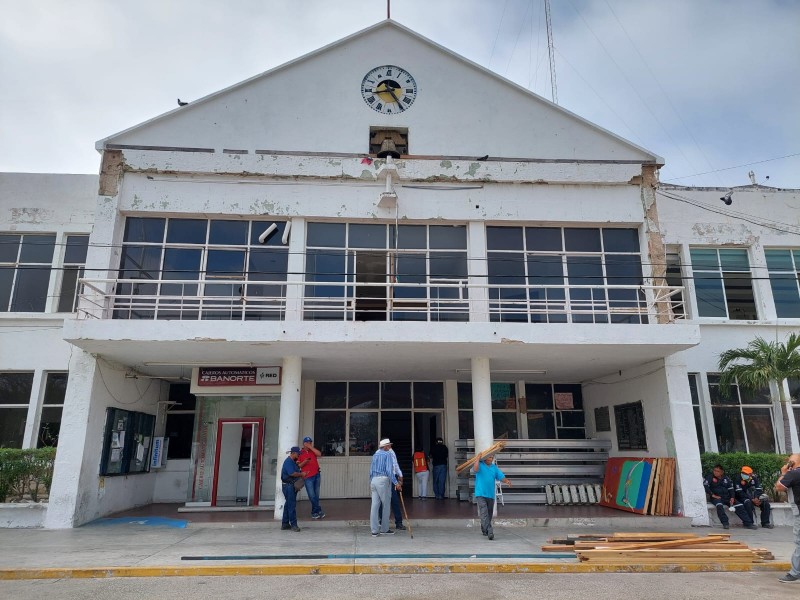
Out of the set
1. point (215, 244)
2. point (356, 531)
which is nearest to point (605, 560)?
point (356, 531)

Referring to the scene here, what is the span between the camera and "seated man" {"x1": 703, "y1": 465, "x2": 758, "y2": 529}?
12.3 m

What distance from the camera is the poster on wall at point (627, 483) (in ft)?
42.7

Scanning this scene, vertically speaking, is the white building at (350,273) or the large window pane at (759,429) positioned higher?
the white building at (350,273)

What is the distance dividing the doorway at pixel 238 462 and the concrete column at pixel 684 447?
32.5 ft

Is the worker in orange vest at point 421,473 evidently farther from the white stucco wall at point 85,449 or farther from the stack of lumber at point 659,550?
the white stucco wall at point 85,449

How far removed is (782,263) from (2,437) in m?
21.9

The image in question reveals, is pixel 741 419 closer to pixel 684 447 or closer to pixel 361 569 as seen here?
pixel 684 447

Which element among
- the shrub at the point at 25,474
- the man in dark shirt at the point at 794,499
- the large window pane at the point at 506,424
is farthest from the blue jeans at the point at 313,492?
the man in dark shirt at the point at 794,499

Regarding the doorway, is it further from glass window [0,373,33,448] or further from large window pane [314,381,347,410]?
glass window [0,373,33,448]

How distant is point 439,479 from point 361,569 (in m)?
7.73

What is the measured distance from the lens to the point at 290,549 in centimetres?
930

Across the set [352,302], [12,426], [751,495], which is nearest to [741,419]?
[751,495]

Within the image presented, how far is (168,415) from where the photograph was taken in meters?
16.6

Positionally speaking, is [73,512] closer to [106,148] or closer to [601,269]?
[106,148]
